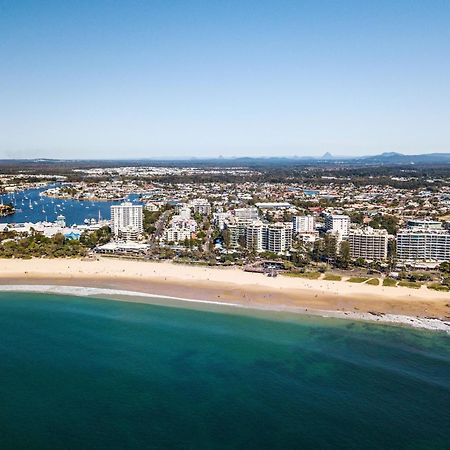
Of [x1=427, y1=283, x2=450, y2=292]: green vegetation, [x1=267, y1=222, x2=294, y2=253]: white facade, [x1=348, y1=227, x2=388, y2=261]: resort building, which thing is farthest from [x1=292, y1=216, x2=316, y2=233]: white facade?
[x1=427, y1=283, x2=450, y2=292]: green vegetation

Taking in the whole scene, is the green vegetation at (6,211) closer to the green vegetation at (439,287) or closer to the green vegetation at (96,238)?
the green vegetation at (96,238)

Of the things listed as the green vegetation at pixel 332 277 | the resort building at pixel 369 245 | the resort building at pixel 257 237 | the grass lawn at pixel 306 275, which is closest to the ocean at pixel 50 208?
the resort building at pixel 257 237

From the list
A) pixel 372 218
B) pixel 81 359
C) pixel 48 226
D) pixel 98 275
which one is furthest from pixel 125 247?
pixel 372 218

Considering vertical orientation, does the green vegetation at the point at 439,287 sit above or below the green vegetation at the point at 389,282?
below

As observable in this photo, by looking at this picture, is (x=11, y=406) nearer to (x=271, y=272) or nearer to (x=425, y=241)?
(x=271, y=272)

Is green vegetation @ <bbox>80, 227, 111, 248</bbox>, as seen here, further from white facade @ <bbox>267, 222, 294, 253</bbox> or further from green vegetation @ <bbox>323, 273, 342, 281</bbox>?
green vegetation @ <bbox>323, 273, 342, 281</bbox>

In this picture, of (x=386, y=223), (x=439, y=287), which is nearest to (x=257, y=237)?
(x=439, y=287)
